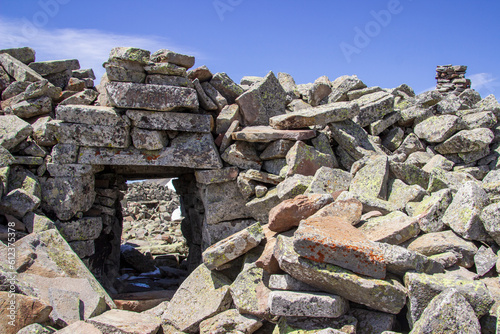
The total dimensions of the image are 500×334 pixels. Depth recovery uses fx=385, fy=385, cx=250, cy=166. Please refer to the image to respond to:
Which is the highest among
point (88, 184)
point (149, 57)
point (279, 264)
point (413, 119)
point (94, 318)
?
point (149, 57)

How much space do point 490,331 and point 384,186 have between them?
224 cm

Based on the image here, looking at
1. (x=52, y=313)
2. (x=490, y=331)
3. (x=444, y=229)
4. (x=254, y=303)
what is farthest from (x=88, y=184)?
(x=490, y=331)

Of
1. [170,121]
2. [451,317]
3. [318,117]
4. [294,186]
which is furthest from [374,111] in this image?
[451,317]

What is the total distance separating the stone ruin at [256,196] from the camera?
3568 millimetres

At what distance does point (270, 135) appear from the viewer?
21.2 ft

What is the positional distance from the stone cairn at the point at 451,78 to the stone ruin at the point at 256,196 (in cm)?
540

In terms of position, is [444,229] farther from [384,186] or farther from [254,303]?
[254,303]

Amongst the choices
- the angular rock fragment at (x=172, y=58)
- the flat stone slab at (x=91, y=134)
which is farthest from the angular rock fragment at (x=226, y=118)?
the flat stone slab at (x=91, y=134)

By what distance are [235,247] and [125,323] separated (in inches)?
61.4

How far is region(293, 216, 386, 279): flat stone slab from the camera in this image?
3.49m

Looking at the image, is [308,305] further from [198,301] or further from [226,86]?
[226,86]

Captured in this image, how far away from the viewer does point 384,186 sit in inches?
201

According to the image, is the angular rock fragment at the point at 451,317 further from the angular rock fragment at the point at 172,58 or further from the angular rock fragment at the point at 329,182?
the angular rock fragment at the point at 172,58

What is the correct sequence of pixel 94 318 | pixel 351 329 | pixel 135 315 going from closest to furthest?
pixel 351 329, pixel 94 318, pixel 135 315
